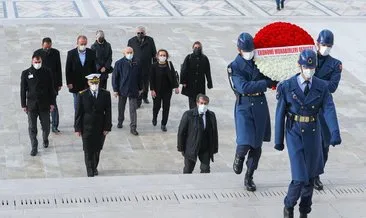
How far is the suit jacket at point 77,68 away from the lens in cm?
1457

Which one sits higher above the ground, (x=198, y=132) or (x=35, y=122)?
(x=198, y=132)

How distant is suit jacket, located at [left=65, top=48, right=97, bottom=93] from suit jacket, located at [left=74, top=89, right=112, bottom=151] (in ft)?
7.77

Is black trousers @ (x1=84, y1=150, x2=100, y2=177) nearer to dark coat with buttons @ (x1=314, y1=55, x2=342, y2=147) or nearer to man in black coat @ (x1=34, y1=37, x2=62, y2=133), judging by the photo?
man in black coat @ (x1=34, y1=37, x2=62, y2=133)

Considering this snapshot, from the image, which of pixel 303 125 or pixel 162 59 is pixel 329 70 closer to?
pixel 303 125

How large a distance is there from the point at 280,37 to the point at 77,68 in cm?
559

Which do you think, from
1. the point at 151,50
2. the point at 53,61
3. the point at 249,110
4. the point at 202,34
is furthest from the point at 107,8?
the point at 249,110

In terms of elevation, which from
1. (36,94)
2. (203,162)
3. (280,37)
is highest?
(280,37)

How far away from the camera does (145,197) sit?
388 inches

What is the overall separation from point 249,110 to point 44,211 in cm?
249

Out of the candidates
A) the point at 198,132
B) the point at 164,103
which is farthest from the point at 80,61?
the point at 198,132

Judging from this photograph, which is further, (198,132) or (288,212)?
(198,132)

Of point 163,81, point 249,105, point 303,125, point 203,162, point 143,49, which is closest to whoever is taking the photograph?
point 303,125

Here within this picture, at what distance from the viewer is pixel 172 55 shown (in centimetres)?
1991

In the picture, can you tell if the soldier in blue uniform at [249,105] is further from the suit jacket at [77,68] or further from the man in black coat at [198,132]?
the suit jacket at [77,68]
